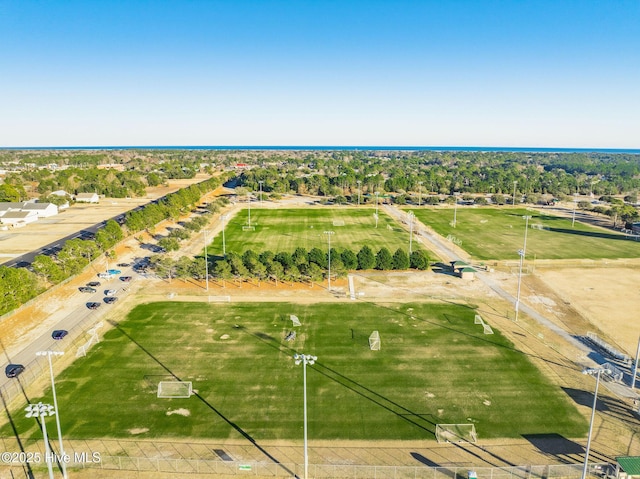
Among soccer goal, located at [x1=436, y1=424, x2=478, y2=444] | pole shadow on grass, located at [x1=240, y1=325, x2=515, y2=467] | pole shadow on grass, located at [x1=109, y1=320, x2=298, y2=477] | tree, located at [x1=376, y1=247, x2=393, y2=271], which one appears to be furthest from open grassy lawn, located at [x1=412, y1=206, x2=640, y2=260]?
pole shadow on grass, located at [x1=109, y1=320, x2=298, y2=477]

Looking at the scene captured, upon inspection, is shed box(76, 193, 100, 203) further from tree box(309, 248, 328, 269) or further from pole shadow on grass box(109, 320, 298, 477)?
pole shadow on grass box(109, 320, 298, 477)

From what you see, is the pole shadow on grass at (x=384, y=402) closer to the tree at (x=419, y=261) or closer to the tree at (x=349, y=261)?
the tree at (x=349, y=261)

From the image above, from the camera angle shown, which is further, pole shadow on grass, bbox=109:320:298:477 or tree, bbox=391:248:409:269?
tree, bbox=391:248:409:269

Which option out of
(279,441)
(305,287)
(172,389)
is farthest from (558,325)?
(172,389)

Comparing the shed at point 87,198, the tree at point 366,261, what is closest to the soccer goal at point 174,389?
the tree at point 366,261

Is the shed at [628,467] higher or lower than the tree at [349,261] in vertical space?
lower
